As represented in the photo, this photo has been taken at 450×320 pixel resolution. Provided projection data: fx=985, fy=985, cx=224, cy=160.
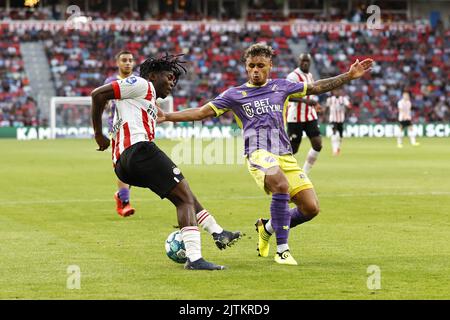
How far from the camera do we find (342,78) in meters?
10.6

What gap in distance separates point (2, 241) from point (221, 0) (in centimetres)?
5411

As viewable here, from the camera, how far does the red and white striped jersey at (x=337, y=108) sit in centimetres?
3624

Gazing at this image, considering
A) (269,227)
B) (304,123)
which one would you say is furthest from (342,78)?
(304,123)

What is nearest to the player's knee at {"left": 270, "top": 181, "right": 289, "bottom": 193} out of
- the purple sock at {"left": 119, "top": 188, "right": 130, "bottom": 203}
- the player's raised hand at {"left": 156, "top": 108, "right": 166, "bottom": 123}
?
the player's raised hand at {"left": 156, "top": 108, "right": 166, "bottom": 123}

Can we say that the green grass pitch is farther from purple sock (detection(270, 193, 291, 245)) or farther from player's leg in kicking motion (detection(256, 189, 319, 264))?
purple sock (detection(270, 193, 291, 245))

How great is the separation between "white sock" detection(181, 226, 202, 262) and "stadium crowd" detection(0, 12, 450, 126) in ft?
139

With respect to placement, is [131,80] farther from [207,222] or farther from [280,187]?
[280,187]

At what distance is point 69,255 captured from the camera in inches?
429

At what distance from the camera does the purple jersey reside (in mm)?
10688

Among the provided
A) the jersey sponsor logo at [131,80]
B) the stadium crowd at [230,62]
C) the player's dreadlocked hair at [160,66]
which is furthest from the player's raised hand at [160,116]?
the stadium crowd at [230,62]

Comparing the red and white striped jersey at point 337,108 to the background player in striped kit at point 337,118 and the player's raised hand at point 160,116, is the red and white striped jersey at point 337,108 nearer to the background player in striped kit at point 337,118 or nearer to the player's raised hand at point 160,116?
the background player in striped kit at point 337,118
